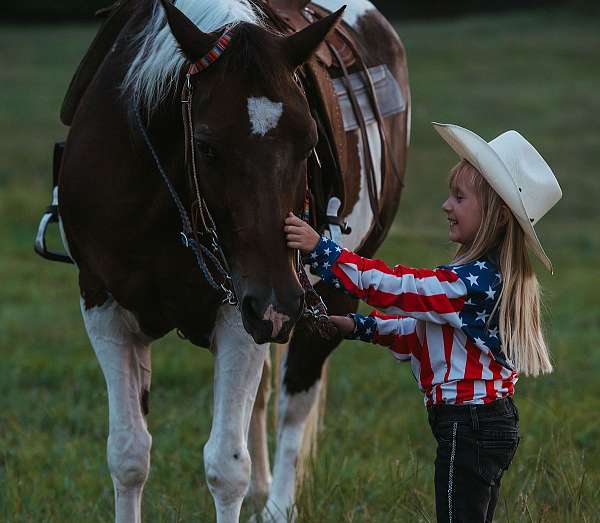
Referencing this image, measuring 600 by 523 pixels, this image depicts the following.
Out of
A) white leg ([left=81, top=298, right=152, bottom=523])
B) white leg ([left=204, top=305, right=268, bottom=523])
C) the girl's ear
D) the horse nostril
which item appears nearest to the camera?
the horse nostril

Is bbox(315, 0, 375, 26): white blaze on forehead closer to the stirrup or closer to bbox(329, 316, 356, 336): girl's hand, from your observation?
the stirrup

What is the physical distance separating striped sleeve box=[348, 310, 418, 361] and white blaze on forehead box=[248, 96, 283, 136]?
66cm

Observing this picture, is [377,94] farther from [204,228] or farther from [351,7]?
[204,228]

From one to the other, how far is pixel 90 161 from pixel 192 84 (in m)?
0.63

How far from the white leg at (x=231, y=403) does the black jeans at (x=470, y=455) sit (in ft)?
2.46

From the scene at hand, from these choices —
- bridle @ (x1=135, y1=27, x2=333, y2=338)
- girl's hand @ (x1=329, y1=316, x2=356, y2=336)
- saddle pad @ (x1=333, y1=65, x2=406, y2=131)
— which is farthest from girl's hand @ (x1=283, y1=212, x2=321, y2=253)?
saddle pad @ (x1=333, y1=65, x2=406, y2=131)

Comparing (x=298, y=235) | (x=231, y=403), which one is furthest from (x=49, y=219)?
(x=298, y=235)

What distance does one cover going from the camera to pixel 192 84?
281 cm

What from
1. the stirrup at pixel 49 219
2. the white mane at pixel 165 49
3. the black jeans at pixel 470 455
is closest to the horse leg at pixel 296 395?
the stirrup at pixel 49 219

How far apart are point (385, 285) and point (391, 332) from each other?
32 cm

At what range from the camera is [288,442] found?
446cm

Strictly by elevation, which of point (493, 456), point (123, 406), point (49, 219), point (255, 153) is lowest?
point (123, 406)

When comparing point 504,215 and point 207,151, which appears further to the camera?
point 504,215

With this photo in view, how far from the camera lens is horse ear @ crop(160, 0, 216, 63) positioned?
2695mm
